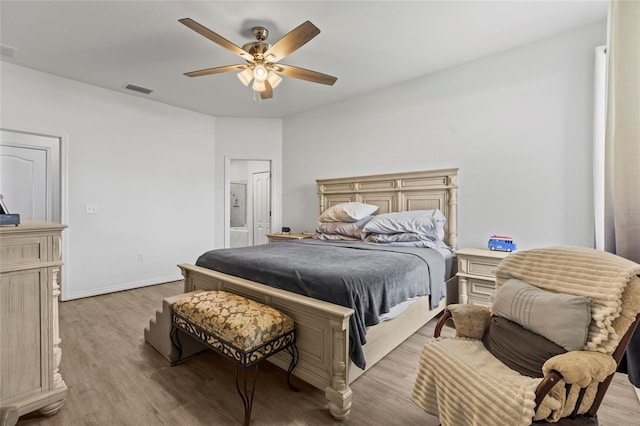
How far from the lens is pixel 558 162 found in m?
2.69

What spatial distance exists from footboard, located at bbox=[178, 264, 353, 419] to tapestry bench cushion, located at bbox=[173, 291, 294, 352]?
3.0 inches

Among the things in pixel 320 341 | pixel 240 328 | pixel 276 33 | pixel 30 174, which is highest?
pixel 276 33

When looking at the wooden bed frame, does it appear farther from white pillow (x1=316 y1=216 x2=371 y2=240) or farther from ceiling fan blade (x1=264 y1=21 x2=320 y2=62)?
ceiling fan blade (x1=264 y1=21 x2=320 y2=62)

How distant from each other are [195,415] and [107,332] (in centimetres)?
164

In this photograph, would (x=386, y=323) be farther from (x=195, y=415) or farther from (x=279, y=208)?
(x=279, y=208)

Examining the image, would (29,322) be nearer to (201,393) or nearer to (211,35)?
(201,393)

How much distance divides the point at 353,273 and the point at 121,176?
381cm

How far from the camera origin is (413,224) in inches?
120

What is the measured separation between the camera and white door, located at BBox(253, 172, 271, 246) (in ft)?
21.5

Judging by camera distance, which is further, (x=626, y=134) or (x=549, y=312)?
(x=626, y=134)

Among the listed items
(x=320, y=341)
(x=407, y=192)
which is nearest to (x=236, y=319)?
(x=320, y=341)

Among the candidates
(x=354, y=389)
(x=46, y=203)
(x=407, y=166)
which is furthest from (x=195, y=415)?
(x=46, y=203)

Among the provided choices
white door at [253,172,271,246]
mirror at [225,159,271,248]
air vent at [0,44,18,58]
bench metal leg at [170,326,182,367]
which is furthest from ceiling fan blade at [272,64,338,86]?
white door at [253,172,271,246]

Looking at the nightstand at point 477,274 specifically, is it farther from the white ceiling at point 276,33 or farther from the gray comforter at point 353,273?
the white ceiling at point 276,33
